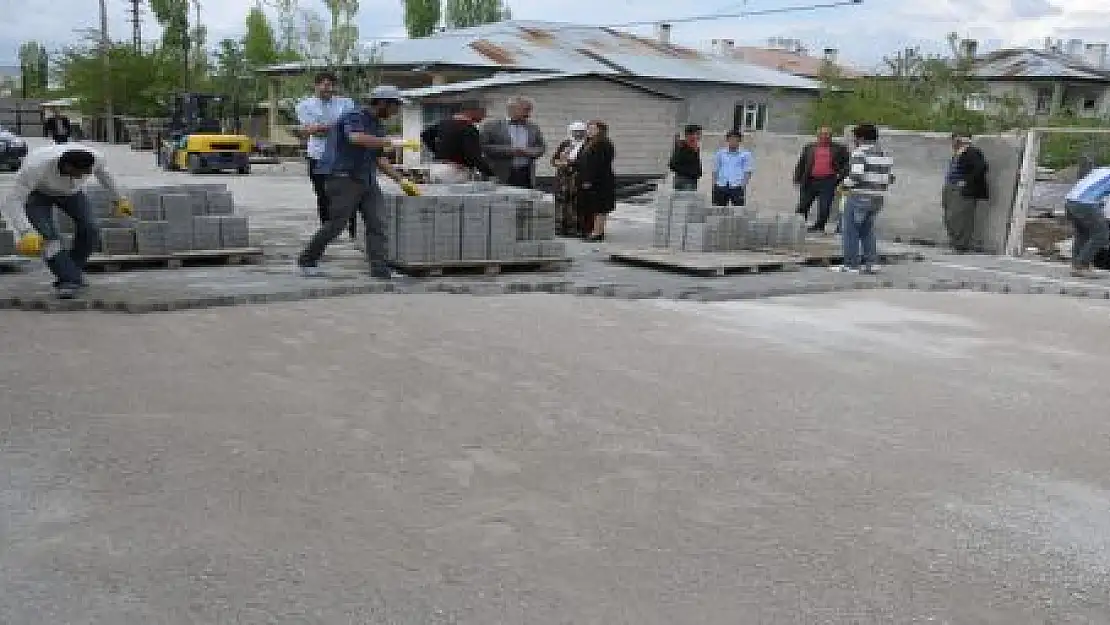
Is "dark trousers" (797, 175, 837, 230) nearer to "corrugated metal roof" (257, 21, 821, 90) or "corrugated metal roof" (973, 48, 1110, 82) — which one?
"corrugated metal roof" (257, 21, 821, 90)

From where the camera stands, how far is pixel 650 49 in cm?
3741

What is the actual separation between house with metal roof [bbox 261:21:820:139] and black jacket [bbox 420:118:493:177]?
15.8m

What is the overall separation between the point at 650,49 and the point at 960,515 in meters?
34.8

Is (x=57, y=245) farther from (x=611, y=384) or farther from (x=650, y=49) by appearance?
(x=650, y=49)

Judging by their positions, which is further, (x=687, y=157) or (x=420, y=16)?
(x=420, y=16)

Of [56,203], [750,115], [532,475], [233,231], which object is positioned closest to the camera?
[532,475]

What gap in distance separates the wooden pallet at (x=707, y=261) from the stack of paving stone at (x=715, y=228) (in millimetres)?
191

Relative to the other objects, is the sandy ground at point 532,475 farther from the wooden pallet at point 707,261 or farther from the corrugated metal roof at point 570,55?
the corrugated metal roof at point 570,55

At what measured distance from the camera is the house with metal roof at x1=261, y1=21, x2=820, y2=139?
30.7m

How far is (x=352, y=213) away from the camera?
30.1 feet

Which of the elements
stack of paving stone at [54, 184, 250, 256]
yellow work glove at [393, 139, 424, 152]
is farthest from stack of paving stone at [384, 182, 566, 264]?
yellow work glove at [393, 139, 424, 152]

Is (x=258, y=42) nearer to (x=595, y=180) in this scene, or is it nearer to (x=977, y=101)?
(x=977, y=101)

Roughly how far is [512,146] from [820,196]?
16.8 feet

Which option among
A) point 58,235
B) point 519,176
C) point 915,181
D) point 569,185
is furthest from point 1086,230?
point 58,235
